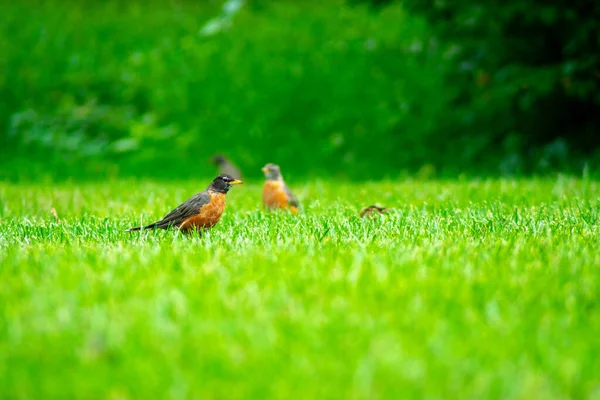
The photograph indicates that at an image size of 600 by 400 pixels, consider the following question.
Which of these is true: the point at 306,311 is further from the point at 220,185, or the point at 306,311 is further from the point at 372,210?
the point at 372,210

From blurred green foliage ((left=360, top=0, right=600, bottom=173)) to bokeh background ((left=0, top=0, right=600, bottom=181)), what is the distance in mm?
27

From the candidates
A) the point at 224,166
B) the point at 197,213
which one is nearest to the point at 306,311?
the point at 197,213

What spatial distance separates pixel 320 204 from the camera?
7.72 m

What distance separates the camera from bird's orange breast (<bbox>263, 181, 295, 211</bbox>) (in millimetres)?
7203

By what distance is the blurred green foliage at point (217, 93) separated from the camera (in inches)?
551

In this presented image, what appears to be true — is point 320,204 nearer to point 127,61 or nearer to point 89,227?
point 89,227

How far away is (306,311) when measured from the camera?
11.0 feet

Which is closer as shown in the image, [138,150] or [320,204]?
[320,204]

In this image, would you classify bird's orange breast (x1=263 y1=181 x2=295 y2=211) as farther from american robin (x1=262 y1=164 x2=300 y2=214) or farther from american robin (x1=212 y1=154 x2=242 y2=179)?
american robin (x1=212 y1=154 x2=242 y2=179)

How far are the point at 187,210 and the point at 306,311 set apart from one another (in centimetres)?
242

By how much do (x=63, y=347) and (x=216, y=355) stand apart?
0.62 meters

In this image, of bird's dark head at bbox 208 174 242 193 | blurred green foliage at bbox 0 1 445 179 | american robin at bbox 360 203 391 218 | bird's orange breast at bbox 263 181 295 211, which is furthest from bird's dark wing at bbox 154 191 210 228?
blurred green foliage at bbox 0 1 445 179

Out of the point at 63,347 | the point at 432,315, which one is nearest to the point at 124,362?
the point at 63,347

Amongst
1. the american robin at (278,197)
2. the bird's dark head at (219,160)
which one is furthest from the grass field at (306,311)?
the bird's dark head at (219,160)
